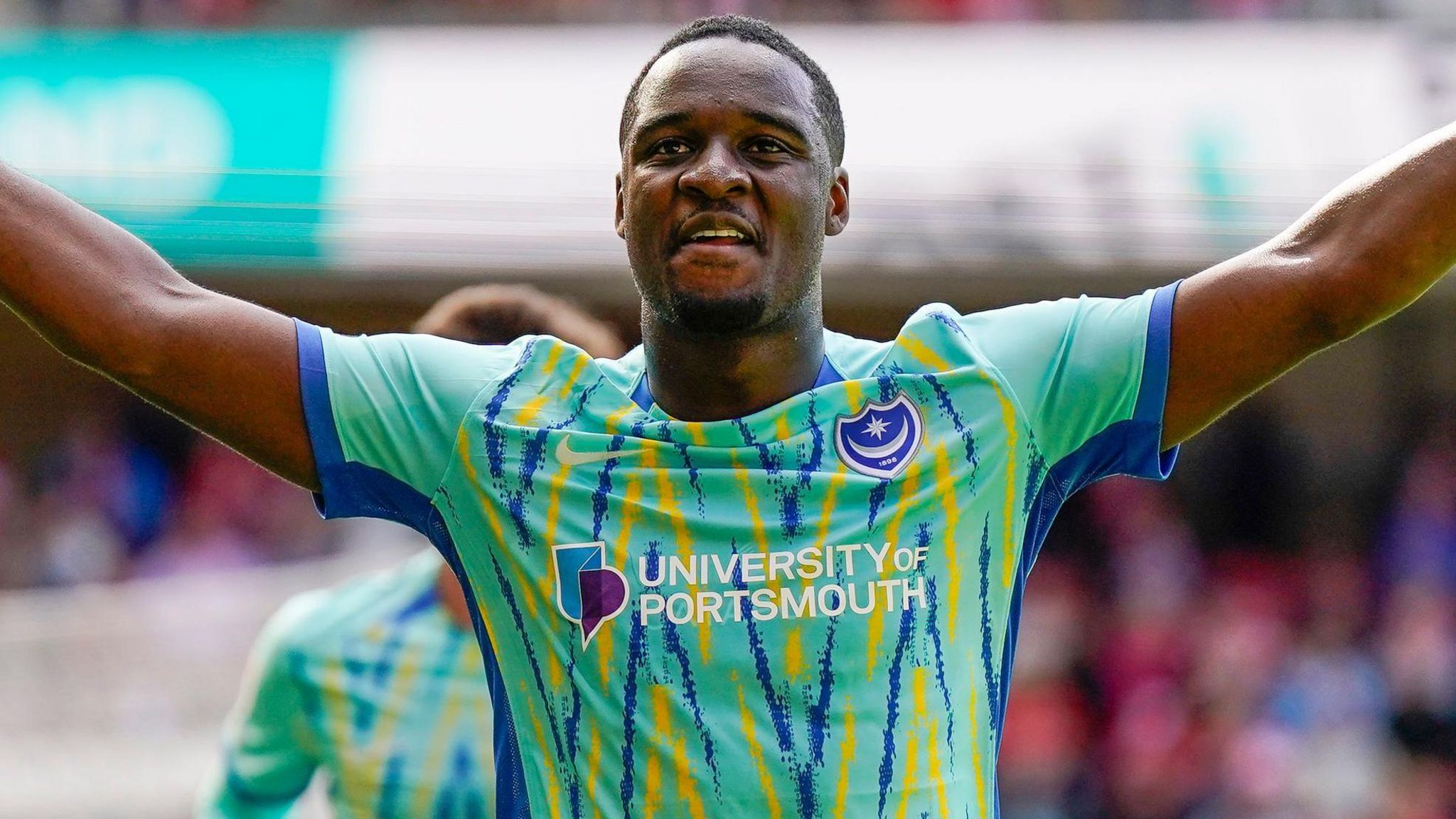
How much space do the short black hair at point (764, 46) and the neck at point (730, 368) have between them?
0.28 meters

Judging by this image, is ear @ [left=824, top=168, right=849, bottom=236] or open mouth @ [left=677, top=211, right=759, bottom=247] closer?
open mouth @ [left=677, top=211, right=759, bottom=247]

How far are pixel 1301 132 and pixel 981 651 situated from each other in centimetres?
826

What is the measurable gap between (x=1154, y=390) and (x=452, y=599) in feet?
7.65

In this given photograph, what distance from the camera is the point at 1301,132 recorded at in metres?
9.99

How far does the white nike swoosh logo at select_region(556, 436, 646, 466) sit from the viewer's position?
2.52m

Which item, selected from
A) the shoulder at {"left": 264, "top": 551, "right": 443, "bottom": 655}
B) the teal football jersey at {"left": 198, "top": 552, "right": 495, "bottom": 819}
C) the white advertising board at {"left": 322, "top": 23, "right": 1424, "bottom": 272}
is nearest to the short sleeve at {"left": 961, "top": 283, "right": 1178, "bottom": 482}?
the teal football jersey at {"left": 198, "top": 552, "right": 495, "bottom": 819}

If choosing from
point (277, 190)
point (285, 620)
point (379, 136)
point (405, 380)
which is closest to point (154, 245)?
point (277, 190)

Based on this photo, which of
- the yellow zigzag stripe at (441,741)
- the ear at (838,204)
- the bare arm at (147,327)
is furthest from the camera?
the yellow zigzag stripe at (441,741)

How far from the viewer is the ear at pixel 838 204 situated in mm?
2762

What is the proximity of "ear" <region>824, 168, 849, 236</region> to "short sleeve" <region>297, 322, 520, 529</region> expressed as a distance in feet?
1.88

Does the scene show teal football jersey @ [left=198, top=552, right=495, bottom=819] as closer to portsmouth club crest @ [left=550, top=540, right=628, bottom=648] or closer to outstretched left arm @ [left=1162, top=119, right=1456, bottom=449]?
portsmouth club crest @ [left=550, top=540, right=628, bottom=648]

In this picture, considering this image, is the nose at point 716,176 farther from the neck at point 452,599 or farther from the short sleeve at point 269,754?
the short sleeve at point 269,754

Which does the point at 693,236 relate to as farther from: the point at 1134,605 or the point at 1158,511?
the point at 1158,511

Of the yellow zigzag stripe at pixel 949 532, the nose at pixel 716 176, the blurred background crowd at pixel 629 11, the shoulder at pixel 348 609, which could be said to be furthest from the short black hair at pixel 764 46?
the blurred background crowd at pixel 629 11
